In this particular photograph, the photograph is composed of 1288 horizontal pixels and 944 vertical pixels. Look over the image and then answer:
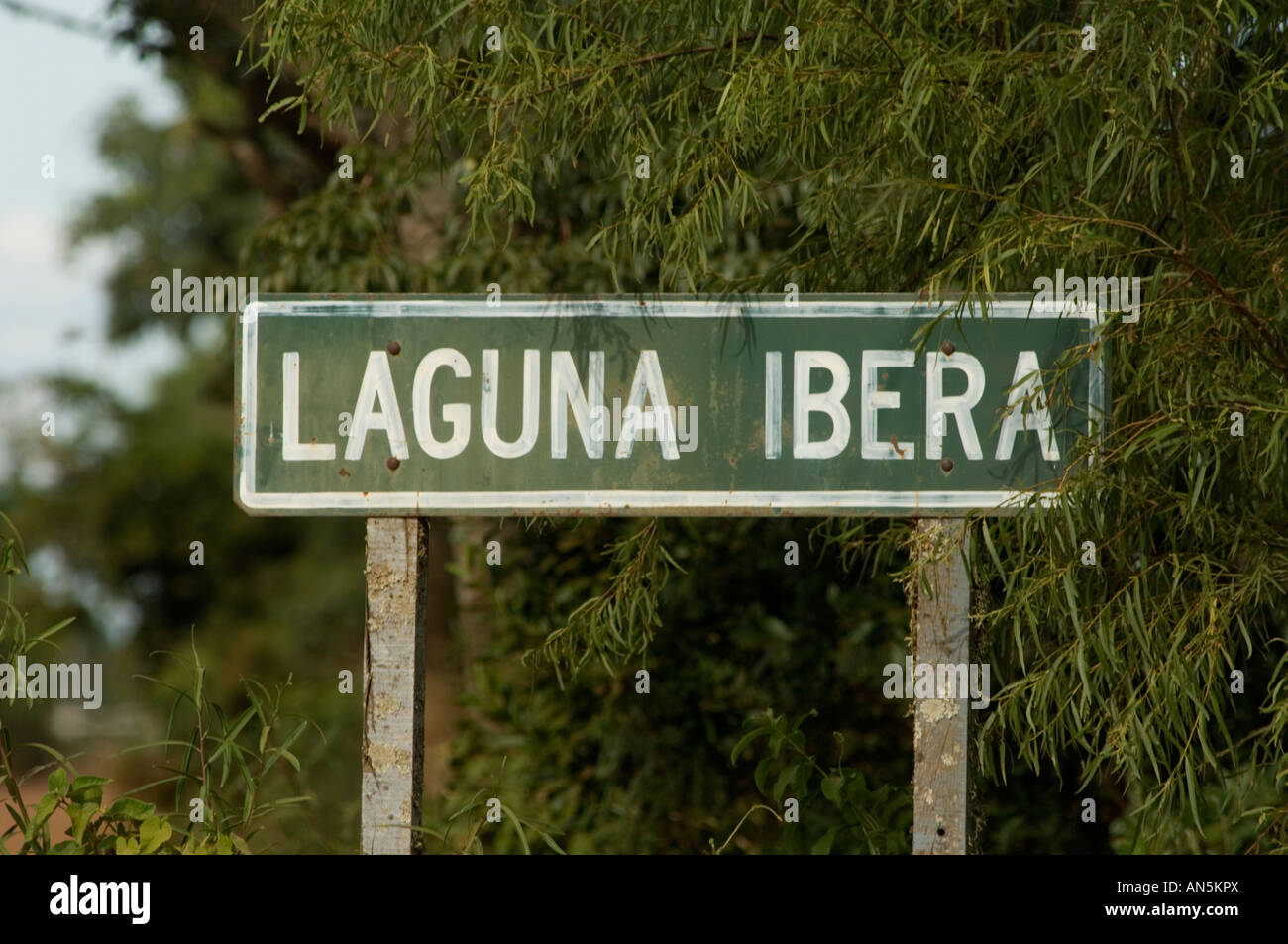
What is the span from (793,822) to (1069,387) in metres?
1.25

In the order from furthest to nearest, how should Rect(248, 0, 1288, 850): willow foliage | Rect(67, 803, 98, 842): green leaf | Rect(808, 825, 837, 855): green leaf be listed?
Rect(808, 825, 837, 855): green leaf < Rect(67, 803, 98, 842): green leaf < Rect(248, 0, 1288, 850): willow foliage

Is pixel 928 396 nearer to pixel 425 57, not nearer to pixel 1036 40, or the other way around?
pixel 1036 40

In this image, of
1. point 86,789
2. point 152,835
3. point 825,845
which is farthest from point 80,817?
point 825,845

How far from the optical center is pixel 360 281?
5.82m

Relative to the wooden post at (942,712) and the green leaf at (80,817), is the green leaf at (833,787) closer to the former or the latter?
the wooden post at (942,712)

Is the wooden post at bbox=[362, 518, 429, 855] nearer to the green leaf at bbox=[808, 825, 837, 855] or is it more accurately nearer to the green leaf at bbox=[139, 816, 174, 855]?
the green leaf at bbox=[139, 816, 174, 855]

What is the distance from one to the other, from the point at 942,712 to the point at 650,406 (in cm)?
94

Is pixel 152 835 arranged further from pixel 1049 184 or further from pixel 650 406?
pixel 1049 184

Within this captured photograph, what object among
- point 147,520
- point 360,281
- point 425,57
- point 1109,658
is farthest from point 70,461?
point 1109,658

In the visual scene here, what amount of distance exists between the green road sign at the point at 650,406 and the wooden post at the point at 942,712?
96 millimetres

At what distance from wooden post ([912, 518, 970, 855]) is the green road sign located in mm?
96

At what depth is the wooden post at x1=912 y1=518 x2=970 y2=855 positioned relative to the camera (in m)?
3.01

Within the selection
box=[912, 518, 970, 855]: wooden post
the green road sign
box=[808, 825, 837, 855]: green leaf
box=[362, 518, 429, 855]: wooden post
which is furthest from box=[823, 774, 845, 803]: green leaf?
box=[362, 518, 429, 855]: wooden post

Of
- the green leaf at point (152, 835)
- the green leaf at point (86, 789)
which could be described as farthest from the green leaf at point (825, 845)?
the green leaf at point (86, 789)
